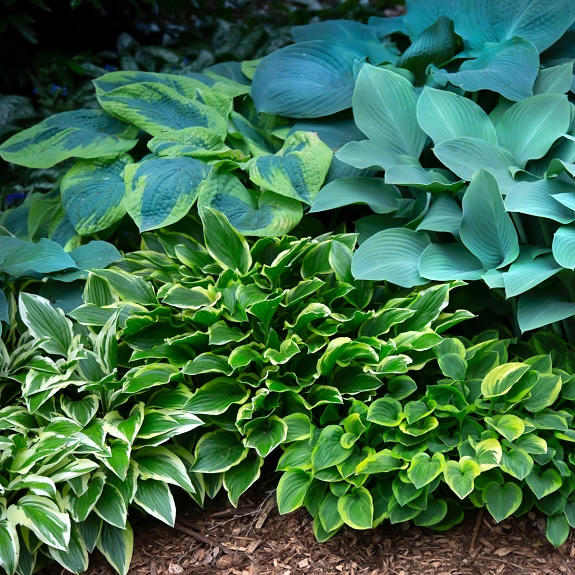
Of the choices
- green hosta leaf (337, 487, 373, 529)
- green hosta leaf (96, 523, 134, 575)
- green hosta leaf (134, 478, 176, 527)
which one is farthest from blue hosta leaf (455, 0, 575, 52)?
green hosta leaf (96, 523, 134, 575)

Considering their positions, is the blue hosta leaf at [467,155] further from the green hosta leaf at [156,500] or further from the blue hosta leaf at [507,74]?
the green hosta leaf at [156,500]

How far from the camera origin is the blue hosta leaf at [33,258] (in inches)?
96.1

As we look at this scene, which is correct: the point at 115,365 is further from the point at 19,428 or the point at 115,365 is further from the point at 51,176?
the point at 51,176

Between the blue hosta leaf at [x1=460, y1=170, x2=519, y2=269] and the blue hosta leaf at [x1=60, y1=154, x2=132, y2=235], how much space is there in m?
1.30

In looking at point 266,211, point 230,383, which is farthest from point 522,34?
point 230,383

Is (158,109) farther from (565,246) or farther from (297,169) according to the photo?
(565,246)

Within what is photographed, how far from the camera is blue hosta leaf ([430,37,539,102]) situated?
264 cm

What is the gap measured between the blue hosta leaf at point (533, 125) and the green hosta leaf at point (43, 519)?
1.97 metres

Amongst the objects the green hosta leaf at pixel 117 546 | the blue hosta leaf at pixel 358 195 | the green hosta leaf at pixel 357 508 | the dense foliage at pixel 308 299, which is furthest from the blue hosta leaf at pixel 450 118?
the green hosta leaf at pixel 117 546

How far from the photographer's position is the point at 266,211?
8.67 ft

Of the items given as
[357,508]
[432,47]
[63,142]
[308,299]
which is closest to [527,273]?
[308,299]

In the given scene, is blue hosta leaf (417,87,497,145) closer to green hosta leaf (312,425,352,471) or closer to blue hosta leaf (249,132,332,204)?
blue hosta leaf (249,132,332,204)

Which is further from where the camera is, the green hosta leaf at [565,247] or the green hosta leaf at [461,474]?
the green hosta leaf at [565,247]

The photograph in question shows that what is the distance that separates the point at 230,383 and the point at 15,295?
96 cm
